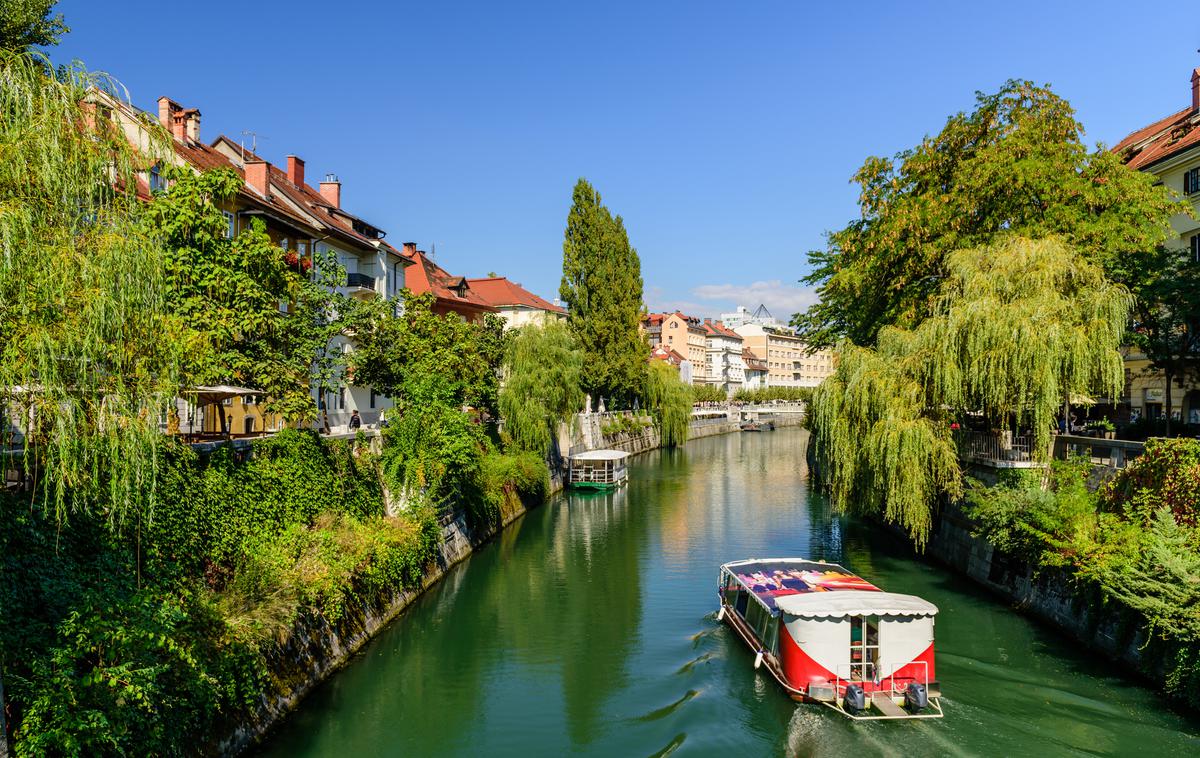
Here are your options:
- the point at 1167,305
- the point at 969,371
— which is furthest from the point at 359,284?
the point at 1167,305

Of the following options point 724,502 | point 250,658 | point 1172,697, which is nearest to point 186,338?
point 250,658

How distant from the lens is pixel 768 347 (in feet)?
552

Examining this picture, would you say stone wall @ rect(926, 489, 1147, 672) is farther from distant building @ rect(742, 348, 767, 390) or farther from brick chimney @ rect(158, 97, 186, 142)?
distant building @ rect(742, 348, 767, 390)

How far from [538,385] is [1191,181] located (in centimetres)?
2874

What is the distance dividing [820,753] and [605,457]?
33880mm

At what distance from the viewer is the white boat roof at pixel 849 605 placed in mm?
15289

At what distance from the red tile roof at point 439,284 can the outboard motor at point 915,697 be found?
36.1 m

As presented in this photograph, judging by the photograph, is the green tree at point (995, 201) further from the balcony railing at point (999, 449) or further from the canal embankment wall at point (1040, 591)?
the canal embankment wall at point (1040, 591)

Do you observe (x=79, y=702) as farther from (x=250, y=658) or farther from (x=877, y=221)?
(x=877, y=221)

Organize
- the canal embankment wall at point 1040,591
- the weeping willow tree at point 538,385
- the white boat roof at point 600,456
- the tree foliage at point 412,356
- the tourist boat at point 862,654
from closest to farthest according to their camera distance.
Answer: the tourist boat at point 862,654 → the canal embankment wall at point 1040,591 → the tree foliage at point 412,356 → the weeping willow tree at point 538,385 → the white boat roof at point 600,456

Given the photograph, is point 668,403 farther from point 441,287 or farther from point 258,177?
point 258,177

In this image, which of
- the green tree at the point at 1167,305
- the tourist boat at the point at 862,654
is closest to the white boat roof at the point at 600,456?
the green tree at the point at 1167,305

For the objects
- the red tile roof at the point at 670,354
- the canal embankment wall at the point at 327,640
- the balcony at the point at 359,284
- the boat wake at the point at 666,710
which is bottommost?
the boat wake at the point at 666,710

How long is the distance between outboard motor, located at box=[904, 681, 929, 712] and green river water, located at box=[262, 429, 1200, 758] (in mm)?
342
